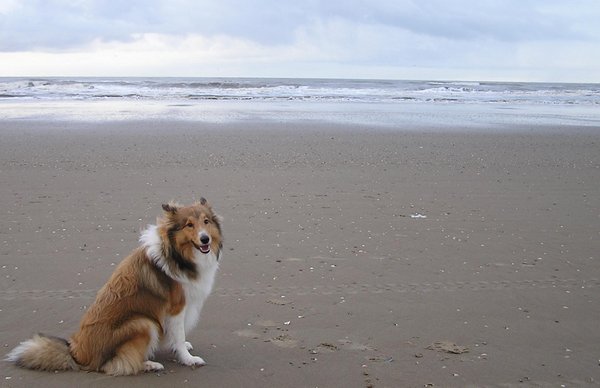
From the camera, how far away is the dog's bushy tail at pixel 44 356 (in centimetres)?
426

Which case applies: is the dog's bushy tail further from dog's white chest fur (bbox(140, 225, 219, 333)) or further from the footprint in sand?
the footprint in sand

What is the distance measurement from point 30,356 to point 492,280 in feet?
15.4

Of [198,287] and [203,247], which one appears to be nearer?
[203,247]

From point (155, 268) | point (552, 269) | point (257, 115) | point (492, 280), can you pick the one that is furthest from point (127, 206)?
point (257, 115)

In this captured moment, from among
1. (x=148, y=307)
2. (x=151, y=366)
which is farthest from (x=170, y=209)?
(x=151, y=366)

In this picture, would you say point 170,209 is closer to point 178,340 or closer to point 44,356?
point 178,340

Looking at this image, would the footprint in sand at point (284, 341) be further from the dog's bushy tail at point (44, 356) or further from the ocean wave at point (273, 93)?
the ocean wave at point (273, 93)

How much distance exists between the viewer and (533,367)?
180 inches

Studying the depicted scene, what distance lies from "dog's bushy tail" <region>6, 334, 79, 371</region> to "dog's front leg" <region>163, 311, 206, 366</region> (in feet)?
2.27

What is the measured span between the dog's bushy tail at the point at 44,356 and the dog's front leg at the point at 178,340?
69 centimetres

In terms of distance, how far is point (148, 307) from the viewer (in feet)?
14.4

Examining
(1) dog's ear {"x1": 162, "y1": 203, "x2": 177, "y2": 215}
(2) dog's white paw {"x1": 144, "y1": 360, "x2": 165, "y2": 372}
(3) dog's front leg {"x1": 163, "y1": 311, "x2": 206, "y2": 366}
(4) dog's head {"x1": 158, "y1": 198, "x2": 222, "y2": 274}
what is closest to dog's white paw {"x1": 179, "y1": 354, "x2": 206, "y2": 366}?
(3) dog's front leg {"x1": 163, "y1": 311, "x2": 206, "y2": 366}

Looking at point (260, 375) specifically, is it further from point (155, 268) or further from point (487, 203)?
point (487, 203)

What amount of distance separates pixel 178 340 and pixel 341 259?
9.77ft
